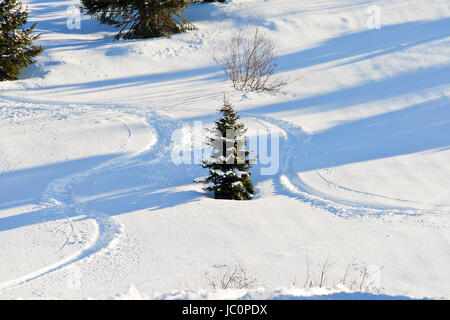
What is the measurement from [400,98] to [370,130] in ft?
7.91

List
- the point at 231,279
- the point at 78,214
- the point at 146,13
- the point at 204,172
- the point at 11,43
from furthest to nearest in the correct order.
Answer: the point at 146,13 → the point at 11,43 → the point at 204,172 → the point at 78,214 → the point at 231,279

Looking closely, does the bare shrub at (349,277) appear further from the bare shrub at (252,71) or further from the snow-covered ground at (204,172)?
the bare shrub at (252,71)

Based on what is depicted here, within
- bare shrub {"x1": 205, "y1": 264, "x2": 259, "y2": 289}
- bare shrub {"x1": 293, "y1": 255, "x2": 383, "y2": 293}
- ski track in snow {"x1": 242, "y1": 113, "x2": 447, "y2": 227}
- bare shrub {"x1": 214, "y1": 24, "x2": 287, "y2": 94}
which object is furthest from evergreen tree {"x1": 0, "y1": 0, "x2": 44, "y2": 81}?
bare shrub {"x1": 293, "y1": 255, "x2": 383, "y2": 293}

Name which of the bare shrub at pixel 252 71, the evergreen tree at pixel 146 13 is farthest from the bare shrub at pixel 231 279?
the evergreen tree at pixel 146 13

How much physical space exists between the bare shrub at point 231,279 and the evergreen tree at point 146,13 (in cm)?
1206

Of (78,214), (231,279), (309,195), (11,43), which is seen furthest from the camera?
(11,43)

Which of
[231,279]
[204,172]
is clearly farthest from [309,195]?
[231,279]

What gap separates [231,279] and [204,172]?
4.19 meters

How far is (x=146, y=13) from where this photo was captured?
1616 cm

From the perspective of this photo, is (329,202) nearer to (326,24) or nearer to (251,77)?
(251,77)

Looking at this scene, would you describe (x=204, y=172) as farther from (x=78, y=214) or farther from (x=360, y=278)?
(x=360, y=278)

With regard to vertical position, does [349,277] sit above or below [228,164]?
below

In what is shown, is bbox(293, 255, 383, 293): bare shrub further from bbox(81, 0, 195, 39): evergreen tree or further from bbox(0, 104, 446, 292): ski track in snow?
bbox(81, 0, 195, 39): evergreen tree
